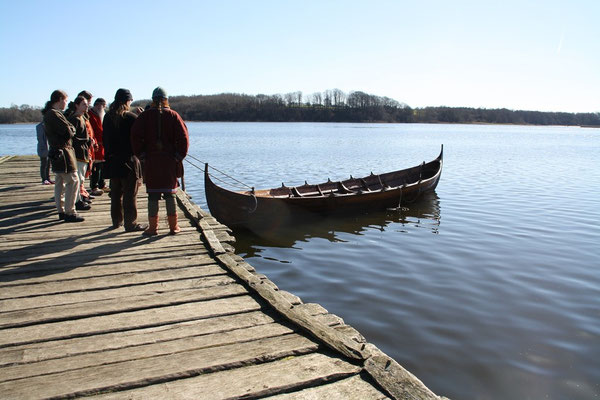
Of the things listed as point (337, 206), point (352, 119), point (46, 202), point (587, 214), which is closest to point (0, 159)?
point (46, 202)

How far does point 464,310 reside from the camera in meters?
6.61

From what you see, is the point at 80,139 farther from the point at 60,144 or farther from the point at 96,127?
the point at 96,127

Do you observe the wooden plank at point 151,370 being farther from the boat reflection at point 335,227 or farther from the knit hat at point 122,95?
the boat reflection at point 335,227

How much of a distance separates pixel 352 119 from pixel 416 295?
433ft

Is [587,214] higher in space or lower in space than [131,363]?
lower

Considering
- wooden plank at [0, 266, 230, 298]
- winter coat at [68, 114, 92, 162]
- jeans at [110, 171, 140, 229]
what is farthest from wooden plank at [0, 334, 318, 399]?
winter coat at [68, 114, 92, 162]

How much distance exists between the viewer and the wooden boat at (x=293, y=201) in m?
10.6

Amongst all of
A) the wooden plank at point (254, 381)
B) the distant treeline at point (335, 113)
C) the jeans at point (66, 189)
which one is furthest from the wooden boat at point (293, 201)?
the distant treeline at point (335, 113)

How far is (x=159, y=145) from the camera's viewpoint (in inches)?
222

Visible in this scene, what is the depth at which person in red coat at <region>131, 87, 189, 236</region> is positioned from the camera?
18.4 ft

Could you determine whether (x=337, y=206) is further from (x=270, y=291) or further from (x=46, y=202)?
(x=270, y=291)

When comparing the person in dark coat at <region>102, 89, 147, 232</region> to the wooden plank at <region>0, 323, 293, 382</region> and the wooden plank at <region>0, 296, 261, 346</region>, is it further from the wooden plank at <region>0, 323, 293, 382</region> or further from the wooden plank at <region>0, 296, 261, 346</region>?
the wooden plank at <region>0, 323, 293, 382</region>

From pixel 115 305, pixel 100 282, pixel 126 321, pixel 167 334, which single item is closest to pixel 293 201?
pixel 100 282

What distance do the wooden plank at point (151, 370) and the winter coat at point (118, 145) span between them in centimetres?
395
